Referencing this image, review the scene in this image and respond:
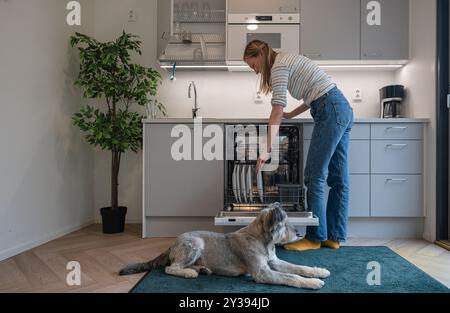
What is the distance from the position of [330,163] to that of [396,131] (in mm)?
756

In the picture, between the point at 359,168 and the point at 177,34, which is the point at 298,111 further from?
the point at 177,34

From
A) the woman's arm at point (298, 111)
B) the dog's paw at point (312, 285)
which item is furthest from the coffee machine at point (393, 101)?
the dog's paw at point (312, 285)

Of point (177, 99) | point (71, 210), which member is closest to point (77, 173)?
point (71, 210)

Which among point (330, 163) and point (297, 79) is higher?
point (297, 79)

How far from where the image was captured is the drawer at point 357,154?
2.64 m

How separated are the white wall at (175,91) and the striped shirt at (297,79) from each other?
106 centimetres

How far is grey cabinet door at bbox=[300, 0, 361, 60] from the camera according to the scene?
2932 mm

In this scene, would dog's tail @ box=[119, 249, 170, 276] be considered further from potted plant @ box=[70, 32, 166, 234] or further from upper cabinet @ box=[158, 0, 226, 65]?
upper cabinet @ box=[158, 0, 226, 65]

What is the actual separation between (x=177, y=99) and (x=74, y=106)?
0.98 m

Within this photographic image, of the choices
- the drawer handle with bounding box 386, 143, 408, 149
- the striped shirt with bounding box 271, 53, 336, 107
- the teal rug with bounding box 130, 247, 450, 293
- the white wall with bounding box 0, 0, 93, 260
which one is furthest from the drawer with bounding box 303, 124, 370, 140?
the white wall with bounding box 0, 0, 93, 260

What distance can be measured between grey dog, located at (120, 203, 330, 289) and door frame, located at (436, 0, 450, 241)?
1.43m

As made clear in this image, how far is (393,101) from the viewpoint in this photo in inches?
118

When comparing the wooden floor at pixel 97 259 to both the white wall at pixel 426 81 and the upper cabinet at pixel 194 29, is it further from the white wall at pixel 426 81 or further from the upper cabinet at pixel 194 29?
the upper cabinet at pixel 194 29

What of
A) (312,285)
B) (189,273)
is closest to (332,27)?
(312,285)
